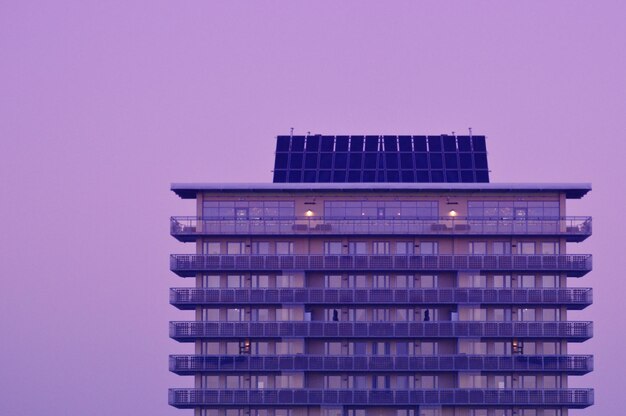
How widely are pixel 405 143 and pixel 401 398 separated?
2717 cm

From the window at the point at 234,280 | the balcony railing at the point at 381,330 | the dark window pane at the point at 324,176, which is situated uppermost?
the dark window pane at the point at 324,176

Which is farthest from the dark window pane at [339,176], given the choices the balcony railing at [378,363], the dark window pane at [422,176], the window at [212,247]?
the balcony railing at [378,363]

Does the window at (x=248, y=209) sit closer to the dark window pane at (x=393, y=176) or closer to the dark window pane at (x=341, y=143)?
the dark window pane at (x=341, y=143)

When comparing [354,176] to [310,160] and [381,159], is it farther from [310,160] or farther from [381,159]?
[310,160]

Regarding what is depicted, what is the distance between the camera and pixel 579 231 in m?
170

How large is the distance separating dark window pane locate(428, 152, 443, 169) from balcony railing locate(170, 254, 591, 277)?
1000cm

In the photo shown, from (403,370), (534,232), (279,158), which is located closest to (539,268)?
(534,232)

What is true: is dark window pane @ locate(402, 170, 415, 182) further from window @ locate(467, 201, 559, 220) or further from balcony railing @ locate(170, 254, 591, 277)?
balcony railing @ locate(170, 254, 591, 277)

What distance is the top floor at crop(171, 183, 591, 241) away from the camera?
557 ft

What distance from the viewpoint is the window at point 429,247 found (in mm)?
170500

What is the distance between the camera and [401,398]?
166250 mm

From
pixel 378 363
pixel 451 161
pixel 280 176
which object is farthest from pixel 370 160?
pixel 378 363

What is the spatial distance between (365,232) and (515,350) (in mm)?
18234

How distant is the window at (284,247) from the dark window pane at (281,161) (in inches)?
361
